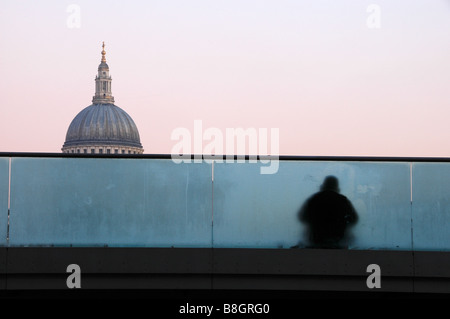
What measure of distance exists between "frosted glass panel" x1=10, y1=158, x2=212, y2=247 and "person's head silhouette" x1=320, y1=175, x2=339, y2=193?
1.47 m

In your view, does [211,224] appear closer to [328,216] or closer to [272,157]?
[272,157]

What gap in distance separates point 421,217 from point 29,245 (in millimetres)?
4896

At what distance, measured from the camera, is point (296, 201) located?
10102 mm

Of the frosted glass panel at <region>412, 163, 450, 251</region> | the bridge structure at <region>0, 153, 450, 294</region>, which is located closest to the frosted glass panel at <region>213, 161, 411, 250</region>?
the bridge structure at <region>0, 153, 450, 294</region>

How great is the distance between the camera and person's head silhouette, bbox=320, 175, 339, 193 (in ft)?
33.2

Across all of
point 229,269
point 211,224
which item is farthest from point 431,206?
point 211,224

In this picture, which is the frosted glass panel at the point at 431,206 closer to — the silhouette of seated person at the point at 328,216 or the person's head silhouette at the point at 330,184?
the silhouette of seated person at the point at 328,216

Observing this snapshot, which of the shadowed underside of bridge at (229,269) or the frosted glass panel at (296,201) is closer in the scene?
the shadowed underside of bridge at (229,269)

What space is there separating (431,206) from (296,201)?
1693mm

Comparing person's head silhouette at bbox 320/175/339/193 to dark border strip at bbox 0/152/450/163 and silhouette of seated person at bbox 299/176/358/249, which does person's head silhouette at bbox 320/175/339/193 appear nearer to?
silhouette of seated person at bbox 299/176/358/249

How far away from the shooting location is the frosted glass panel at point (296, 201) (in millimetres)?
9945

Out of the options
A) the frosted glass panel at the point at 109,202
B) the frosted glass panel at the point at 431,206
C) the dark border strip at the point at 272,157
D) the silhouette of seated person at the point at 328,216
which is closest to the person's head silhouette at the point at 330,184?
the silhouette of seated person at the point at 328,216

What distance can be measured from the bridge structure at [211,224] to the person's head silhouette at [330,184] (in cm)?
5
